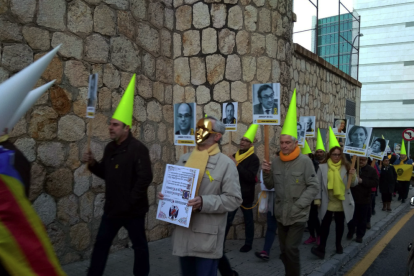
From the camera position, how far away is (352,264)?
5551 millimetres

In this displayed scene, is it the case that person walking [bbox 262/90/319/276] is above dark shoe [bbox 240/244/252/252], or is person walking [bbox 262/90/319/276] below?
above

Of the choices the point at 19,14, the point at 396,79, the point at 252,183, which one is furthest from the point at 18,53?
the point at 396,79

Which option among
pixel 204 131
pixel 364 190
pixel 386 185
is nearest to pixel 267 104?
pixel 204 131

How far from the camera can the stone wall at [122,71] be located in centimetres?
438

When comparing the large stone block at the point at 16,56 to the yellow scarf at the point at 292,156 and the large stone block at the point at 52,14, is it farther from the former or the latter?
the yellow scarf at the point at 292,156

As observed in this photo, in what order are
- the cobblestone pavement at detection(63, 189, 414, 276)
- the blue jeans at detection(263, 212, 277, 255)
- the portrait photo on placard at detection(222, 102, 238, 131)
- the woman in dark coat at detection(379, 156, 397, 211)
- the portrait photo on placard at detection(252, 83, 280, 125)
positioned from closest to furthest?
the portrait photo on placard at detection(252, 83, 280, 125) → the cobblestone pavement at detection(63, 189, 414, 276) → the blue jeans at detection(263, 212, 277, 255) → the portrait photo on placard at detection(222, 102, 238, 131) → the woman in dark coat at detection(379, 156, 397, 211)

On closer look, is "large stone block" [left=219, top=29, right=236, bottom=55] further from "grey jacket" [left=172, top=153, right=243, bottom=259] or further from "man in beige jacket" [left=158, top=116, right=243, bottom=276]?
"grey jacket" [left=172, top=153, right=243, bottom=259]

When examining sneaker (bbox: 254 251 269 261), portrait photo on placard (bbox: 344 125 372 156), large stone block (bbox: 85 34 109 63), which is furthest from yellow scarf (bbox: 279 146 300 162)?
large stone block (bbox: 85 34 109 63)

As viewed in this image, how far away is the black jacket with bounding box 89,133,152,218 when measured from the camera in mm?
3668

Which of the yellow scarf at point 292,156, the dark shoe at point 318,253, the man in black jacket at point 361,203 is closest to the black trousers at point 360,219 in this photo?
the man in black jacket at point 361,203

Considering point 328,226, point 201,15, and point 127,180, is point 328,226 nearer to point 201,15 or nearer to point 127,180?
point 127,180

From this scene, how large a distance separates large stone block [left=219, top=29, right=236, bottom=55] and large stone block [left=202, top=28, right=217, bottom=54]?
11cm

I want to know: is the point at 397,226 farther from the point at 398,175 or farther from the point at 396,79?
the point at 396,79

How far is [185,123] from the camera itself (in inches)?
197
